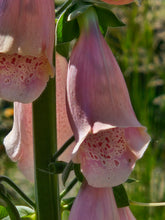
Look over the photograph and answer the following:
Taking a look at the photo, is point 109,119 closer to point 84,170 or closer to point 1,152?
point 84,170

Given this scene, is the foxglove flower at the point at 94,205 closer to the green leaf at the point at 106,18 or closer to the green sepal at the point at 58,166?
the green sepal at the point at 58,166

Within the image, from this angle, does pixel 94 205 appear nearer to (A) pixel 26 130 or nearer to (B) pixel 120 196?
(B) pixel 120 196

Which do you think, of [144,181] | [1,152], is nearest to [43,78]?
[144,181]

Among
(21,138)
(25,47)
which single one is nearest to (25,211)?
(21,138)

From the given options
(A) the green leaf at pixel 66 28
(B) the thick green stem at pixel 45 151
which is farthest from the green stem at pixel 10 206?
(A) the green leaf at pixel 66 28

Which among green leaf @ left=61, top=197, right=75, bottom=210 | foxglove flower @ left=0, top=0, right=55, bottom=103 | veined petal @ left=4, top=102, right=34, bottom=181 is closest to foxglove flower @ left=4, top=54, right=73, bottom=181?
veined petal @ left=4, top=102, right=34, bottom=181
